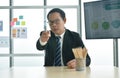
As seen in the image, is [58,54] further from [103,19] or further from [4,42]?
[4,42]

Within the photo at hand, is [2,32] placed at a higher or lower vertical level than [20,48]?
higher

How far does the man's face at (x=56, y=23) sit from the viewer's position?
8.43 feet

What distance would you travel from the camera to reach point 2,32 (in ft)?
14.8

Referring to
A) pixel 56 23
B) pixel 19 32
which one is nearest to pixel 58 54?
pixel 56 23

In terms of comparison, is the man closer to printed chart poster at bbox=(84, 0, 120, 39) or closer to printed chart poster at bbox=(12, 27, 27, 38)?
printed chart poster at bbox=(84, 0, 120, 39)

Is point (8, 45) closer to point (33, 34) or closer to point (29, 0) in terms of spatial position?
point (33, 34)

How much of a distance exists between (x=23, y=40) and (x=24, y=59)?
14.3 inches

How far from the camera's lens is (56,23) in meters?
2.59

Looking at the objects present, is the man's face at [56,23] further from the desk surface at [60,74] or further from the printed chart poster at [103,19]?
the desk surface at [60,74]

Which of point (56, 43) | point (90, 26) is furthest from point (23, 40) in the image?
point (56, 43)

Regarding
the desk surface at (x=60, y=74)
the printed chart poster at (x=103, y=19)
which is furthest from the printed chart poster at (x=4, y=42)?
the desk surface at (x=60, y=74)

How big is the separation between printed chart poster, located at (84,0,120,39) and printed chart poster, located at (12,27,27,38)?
1.65 meters

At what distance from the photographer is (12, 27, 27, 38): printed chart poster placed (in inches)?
175

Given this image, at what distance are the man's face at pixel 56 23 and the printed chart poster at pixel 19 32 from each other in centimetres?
195
